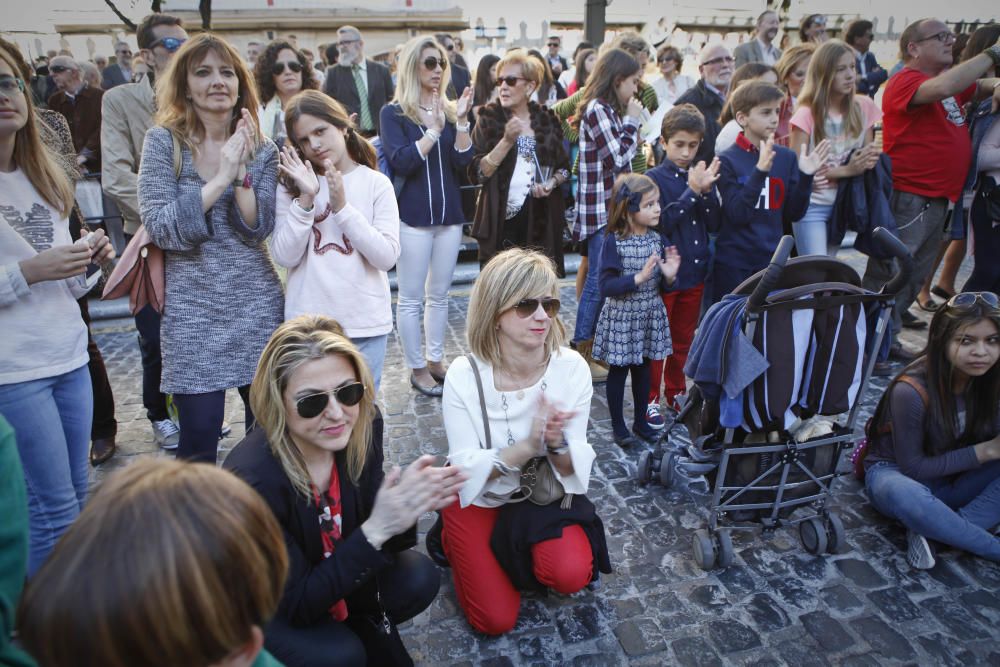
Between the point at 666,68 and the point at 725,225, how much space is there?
5.16m

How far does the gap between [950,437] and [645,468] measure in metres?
1.49

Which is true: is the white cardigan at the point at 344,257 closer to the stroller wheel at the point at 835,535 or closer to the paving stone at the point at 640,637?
the paving stone at the point at 640,637

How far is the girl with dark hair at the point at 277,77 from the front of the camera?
4805 millimetres

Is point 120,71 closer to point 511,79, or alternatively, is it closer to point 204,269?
point 511,79

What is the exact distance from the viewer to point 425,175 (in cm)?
451

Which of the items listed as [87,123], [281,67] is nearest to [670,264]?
[281,67]

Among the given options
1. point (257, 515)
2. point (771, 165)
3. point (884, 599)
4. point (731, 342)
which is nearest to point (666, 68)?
point (771, 165)

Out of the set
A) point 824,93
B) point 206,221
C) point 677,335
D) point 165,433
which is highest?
point 824,93

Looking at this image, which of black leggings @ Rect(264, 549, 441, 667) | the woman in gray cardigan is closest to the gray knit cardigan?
the woman in gray cardigan

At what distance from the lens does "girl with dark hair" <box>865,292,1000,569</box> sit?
2947 mm

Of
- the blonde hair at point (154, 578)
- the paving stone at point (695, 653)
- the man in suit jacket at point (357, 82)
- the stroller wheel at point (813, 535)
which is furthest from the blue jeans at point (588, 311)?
the man in suit jacket at point (357, 82)

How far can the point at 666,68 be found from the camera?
859 cm

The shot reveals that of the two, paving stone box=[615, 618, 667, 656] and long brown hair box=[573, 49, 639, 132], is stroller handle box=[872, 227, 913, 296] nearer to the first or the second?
paving stone box=[615, 618, 667, 656]

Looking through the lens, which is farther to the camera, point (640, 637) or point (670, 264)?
point (670, 264)
